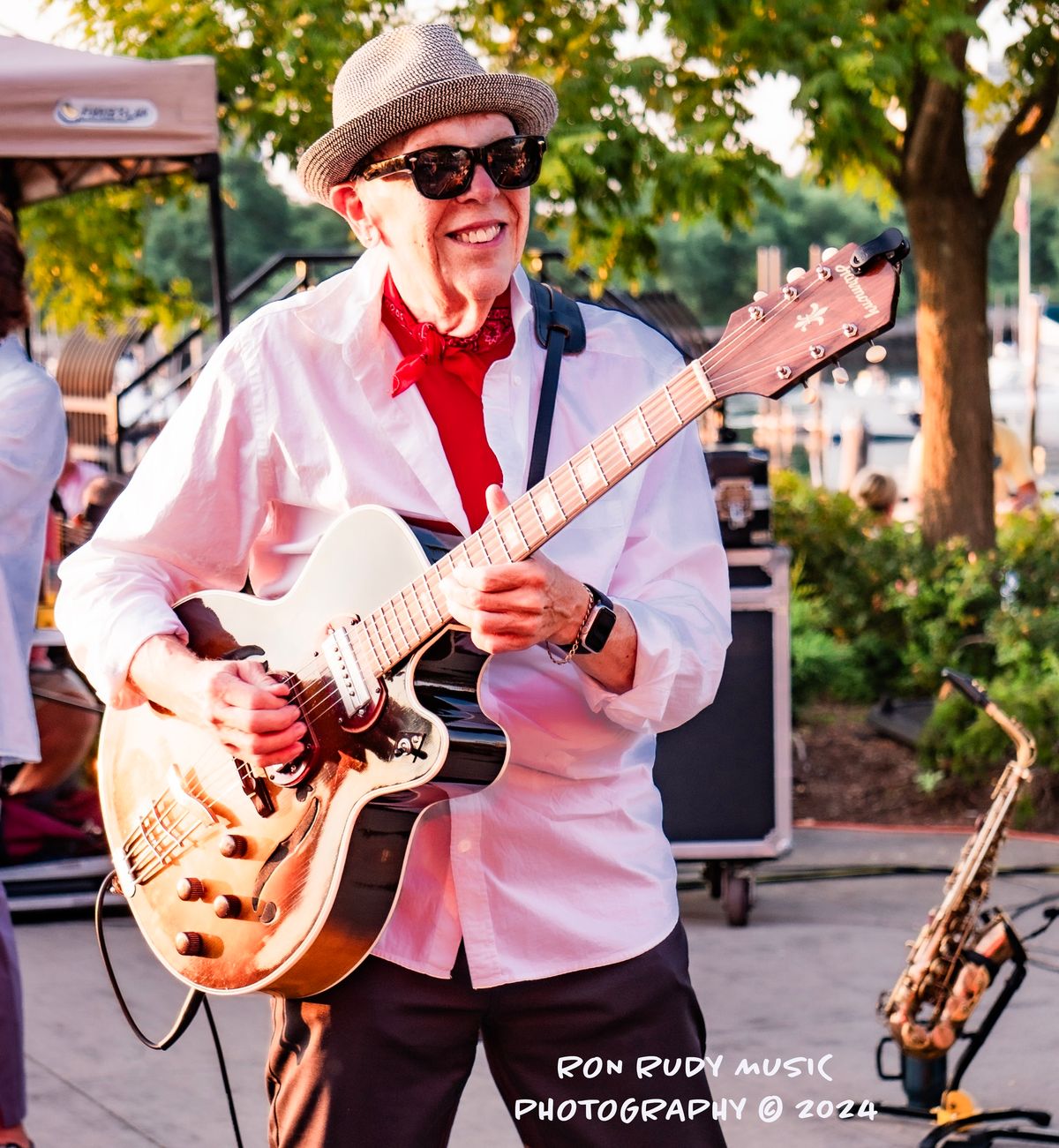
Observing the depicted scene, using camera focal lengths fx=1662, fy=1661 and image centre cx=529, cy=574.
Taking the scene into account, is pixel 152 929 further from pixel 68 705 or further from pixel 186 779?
pixel 68 705

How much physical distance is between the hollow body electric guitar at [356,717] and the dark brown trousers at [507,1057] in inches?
3.2

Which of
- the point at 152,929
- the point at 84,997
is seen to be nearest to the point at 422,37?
the point at 152,929

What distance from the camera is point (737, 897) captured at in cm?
554

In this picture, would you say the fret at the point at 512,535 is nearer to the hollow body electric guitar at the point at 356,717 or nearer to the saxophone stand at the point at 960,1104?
the hollow body electric guitar at the point at 356,717

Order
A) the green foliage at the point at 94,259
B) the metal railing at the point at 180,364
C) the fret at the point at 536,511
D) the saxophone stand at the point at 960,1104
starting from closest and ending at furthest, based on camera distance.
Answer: the fret at the point at 536,511 → the saxophone stand at the point at 960,1104 → the metal railing at the point at 180,364 → the green foliage at the point at 94,259

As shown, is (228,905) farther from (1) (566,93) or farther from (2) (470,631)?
(1) (566,93)

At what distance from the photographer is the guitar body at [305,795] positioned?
2.07 meters

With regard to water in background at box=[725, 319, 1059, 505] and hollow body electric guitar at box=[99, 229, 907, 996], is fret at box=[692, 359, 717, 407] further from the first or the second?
water in background at box=[725, 319, 1059, 505]

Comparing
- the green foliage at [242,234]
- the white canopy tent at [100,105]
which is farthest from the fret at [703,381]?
the green foliage at [242,234]

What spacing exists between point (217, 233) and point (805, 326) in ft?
19.9

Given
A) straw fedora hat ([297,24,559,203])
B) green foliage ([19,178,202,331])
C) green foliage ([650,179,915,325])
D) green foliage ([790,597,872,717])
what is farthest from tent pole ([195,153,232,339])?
green foliage ([650,179,915,325])

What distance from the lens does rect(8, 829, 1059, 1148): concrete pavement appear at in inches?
157

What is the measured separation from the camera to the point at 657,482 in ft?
7.17

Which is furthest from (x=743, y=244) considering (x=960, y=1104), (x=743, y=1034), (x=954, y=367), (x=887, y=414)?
(x=960, y=1104)
